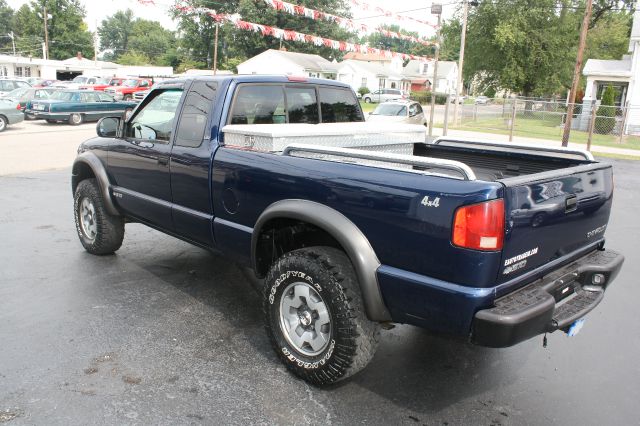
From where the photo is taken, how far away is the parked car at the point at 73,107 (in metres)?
22.1

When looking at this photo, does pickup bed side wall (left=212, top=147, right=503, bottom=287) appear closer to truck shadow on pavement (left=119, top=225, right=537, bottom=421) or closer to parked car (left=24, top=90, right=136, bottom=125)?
truck shadow on pavement (left=119, top=225, right=537, bottom=421)

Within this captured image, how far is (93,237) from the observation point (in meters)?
5.84

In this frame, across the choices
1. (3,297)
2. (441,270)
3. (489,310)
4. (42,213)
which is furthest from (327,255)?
(42,213)

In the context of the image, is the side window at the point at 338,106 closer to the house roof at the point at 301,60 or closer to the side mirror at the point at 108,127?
the side mirror at the point at 108,127

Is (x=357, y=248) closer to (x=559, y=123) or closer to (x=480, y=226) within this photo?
(x=480, y=226)

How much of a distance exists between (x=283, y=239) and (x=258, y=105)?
129 centimetres

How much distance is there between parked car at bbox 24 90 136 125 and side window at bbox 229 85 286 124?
18.5 m

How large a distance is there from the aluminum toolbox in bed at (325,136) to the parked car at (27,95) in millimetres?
21893

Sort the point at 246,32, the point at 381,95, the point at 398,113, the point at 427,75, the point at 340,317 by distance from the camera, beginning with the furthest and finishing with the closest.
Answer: the point at 427,75 < the point at 246,32 < the point at 381,95 < the point at 398,113 < the point at 340,317

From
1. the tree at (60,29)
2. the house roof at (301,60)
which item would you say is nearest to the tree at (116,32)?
the tree at (60,29)

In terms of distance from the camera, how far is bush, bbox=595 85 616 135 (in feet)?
83.6

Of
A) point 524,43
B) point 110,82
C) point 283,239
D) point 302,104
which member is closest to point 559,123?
point 524,43

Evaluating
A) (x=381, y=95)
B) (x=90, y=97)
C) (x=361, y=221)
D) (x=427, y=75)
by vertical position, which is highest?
(x=427, y=75)

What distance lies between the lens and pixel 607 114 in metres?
26.0
